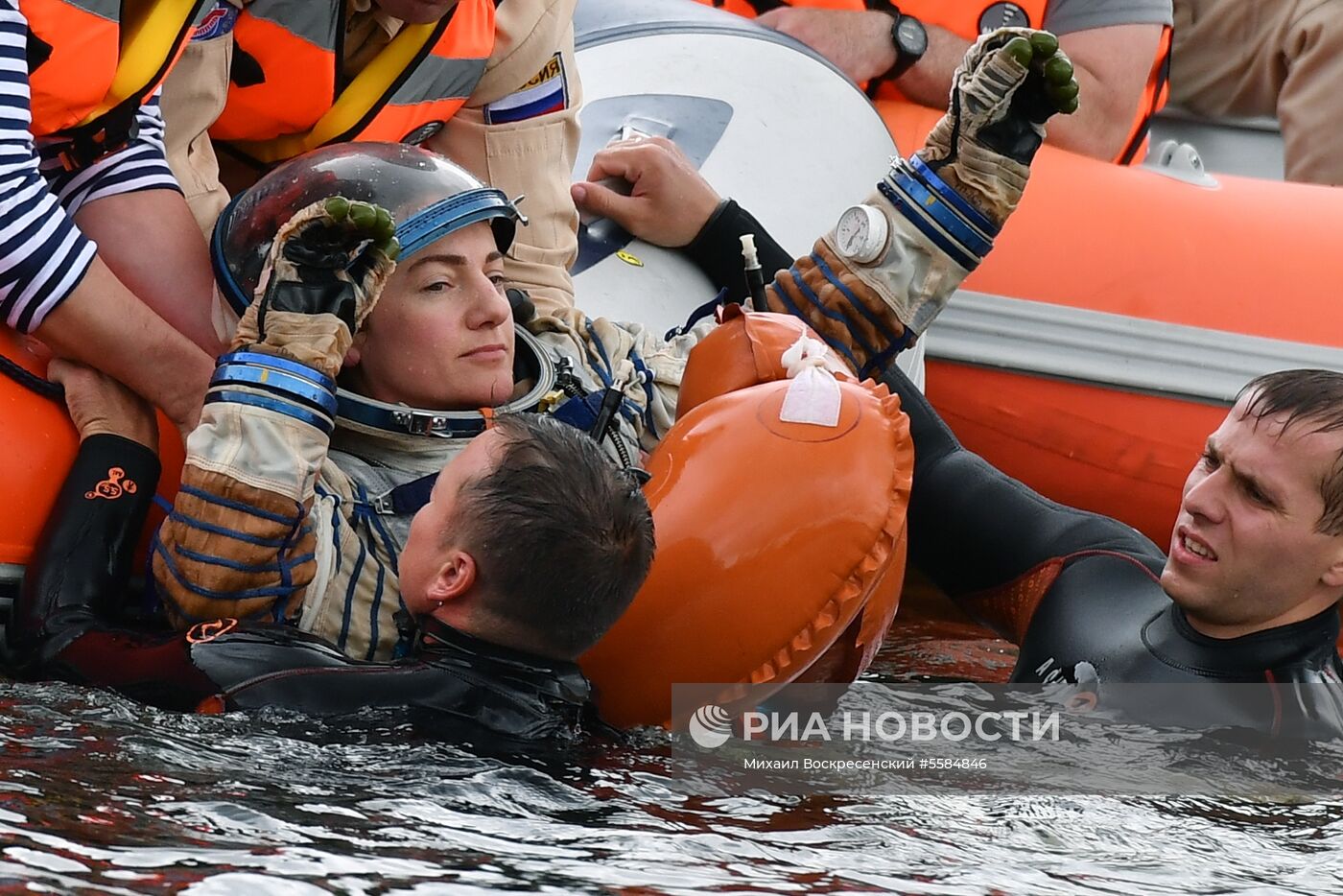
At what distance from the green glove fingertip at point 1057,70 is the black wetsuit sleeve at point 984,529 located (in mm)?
622

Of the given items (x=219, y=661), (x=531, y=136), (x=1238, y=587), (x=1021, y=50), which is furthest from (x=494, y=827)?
(x=531, y=136)

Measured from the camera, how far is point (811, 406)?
227 cm

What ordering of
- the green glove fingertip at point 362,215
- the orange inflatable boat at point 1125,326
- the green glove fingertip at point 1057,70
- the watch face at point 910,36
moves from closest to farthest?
the green glove fingertip at point 362,215, the green glove fingertip at point 1057,70, the orange inflatable boat at point 1125,326, the watch face at point 910,36

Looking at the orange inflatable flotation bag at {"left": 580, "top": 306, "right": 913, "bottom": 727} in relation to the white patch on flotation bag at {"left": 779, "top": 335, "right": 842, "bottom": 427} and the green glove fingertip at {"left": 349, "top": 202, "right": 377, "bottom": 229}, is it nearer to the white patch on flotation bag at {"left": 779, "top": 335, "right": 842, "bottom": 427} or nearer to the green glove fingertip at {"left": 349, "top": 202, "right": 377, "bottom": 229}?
the white patch on flotation bag at {"left": 779, "top": 335, "right": 842, "bottom": 427}

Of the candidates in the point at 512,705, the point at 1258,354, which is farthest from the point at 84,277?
the point at 1258,354

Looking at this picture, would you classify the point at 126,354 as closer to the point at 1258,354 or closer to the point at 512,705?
the point at 512,705

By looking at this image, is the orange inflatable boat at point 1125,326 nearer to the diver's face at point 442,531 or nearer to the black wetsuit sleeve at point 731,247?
the black wetsuit sleeve at point 731,247

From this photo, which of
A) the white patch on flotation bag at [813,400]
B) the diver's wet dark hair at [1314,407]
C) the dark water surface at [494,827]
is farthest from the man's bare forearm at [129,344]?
the diver's wet dark hair at [1314,407]

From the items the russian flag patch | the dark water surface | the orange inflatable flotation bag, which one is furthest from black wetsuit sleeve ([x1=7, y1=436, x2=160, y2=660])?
the russian flag patch

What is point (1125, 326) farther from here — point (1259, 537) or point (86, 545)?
point (86, 545)

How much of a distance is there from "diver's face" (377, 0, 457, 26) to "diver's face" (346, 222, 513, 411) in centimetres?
37

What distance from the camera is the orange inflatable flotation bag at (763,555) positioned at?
2191 millimetres

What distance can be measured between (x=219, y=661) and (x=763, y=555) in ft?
2.17

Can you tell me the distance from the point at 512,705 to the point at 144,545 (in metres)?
0.63
